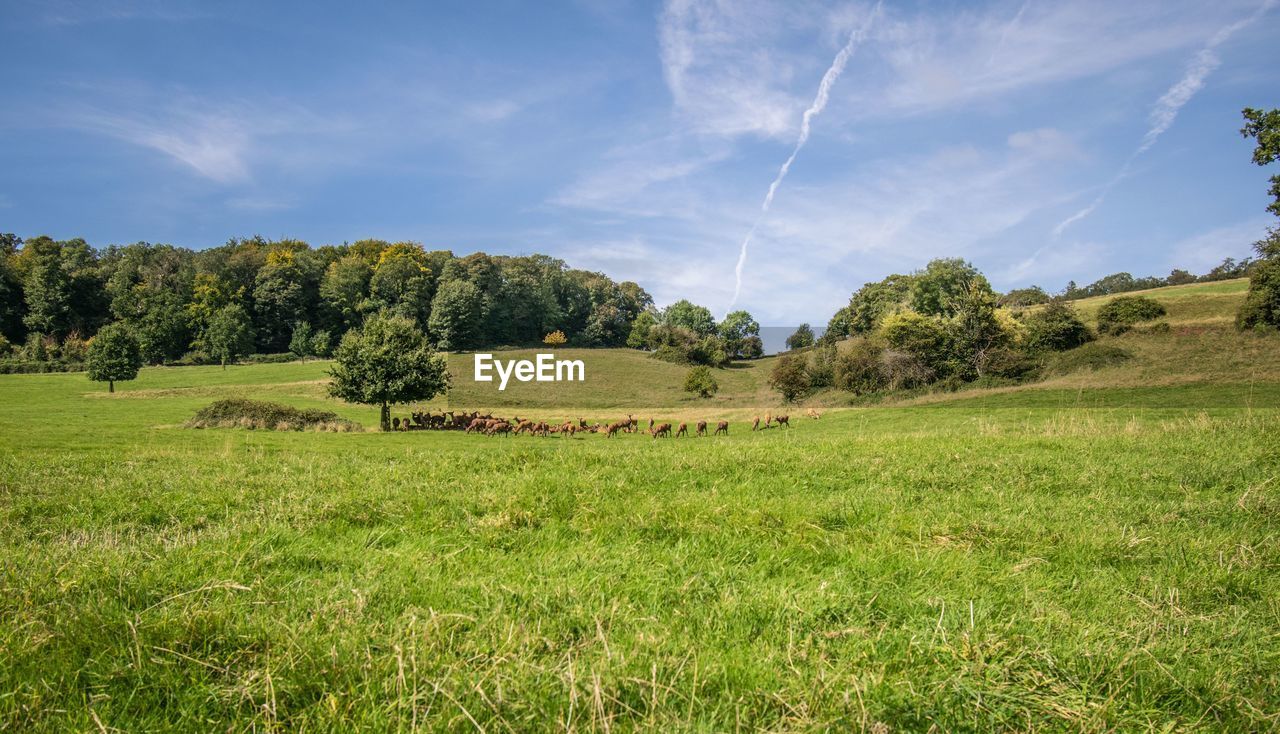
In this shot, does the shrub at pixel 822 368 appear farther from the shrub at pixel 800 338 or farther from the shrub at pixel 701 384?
the shrub at pixel 800 338

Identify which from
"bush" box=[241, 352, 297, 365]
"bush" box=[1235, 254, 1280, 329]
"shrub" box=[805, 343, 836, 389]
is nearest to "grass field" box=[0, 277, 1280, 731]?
"shrub" box=[805, 343, 836, 389]

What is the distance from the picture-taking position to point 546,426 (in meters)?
39.7

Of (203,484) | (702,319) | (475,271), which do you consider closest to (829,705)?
(203,484)

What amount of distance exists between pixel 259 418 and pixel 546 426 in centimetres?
1819

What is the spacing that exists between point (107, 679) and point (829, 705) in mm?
2846

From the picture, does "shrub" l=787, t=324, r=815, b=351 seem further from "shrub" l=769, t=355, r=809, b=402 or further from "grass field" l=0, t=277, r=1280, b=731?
"grass field" l=0, t=277, r=1280, b=731

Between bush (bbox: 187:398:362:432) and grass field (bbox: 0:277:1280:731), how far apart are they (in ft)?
109

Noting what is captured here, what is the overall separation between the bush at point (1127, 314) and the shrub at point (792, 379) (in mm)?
30417

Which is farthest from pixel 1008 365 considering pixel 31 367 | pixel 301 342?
pixel 31 367

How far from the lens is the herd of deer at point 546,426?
3888cm

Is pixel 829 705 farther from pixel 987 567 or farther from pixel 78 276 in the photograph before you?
pixel 78 276

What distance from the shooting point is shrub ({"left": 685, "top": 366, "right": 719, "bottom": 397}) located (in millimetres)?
70312

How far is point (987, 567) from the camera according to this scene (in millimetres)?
4367

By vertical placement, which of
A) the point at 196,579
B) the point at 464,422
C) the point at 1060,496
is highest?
the point at 196,579
